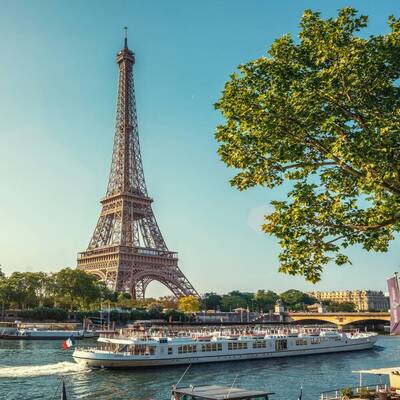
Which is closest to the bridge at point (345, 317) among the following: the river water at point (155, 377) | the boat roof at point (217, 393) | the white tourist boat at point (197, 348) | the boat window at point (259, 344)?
the white tourist boat at point (197, 348)

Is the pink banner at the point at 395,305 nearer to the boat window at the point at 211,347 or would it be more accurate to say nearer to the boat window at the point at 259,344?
the boat window at the point at 211,347

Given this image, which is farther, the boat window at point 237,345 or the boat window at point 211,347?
the boat window at point 237,345

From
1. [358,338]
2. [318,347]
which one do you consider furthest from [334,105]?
[358,338]

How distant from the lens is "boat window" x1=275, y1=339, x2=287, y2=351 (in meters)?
67.9

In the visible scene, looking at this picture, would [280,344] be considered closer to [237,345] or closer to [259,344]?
[259,344]

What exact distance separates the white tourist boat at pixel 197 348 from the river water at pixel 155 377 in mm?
1402

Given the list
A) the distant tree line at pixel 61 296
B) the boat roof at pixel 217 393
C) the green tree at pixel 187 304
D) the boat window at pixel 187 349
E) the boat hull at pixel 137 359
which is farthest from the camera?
the green tree at pixel 187 304

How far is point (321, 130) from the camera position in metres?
18.5

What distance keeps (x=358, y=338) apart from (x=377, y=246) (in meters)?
64.0

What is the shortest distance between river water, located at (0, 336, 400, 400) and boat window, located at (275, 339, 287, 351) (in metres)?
2.49

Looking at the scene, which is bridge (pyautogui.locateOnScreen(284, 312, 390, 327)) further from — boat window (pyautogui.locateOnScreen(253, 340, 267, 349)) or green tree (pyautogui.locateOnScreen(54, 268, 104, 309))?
green tree (pyautogui.locateOnScreen(54, 268, 104, 309))

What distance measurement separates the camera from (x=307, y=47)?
19078 millimetres

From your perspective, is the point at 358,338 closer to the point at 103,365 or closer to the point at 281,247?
the point at 103,365

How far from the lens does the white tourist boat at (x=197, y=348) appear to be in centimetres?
5260
